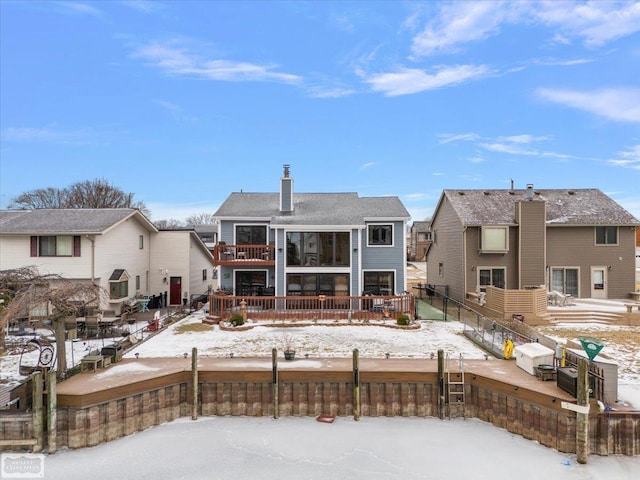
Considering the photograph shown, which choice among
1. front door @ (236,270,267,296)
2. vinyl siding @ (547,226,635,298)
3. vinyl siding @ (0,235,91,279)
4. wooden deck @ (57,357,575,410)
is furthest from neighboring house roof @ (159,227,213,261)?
vinyl siding @ (547,226,635,298)

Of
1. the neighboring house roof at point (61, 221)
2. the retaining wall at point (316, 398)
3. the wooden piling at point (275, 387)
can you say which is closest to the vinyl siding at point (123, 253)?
the neighboring house roof at point (61, 221)

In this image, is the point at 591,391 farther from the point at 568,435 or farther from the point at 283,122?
the point at 283,122

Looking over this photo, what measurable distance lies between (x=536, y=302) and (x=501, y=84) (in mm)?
15108

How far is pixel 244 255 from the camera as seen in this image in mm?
20609

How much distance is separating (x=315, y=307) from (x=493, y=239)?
434 inches

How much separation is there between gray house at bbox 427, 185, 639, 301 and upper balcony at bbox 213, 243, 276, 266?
11125mm

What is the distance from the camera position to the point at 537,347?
10.1 meters

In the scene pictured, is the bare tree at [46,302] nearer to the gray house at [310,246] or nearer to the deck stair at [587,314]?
the gray house at [310,246]

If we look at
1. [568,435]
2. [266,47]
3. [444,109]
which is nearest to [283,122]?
[266,47]

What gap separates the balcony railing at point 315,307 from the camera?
17875 millimetres

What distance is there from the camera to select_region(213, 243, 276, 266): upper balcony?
19.9 m

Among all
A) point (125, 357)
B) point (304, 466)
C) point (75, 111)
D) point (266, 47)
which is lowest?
point (304, 466)

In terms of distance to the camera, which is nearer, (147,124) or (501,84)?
(501,84)

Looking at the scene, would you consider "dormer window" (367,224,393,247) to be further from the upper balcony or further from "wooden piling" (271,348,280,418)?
"wooden piling" (271,348,280,418)
